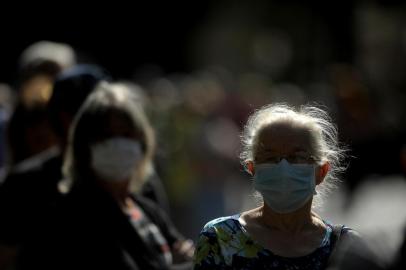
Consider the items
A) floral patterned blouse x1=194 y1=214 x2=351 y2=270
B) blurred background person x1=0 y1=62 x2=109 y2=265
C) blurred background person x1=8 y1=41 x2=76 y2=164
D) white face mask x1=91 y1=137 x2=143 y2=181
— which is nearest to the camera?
floral patterned blouse x1=194 y1=214 x2=351 y2=270

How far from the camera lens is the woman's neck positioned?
3736 mm

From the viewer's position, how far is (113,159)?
16.2 feet

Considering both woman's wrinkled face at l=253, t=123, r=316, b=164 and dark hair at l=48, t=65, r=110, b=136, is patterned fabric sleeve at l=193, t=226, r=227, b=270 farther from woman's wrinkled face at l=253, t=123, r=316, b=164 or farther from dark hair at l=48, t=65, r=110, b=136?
dark hair at l=48, t=65, r=110, b=136

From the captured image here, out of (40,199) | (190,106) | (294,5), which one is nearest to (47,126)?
(40,199)

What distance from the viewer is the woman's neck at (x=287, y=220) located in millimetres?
3736

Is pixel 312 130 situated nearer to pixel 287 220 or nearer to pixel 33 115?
pixel 287 220

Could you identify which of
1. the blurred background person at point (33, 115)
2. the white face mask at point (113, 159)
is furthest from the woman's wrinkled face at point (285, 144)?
the blurred background person at point (33, 115)

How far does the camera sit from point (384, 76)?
1888cm

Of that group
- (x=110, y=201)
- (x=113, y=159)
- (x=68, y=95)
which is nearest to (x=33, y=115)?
(x=68, y=95)

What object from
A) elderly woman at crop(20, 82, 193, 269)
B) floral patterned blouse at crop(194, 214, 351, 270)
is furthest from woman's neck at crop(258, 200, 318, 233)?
elderly woman at crop(20, 82, 193, 269)

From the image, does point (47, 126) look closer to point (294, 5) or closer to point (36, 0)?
point (36, 0)

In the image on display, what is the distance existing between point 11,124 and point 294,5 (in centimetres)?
2026

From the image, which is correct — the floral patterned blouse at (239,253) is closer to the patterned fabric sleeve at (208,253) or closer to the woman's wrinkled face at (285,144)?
the patterned fabric sleeve at (208,253)

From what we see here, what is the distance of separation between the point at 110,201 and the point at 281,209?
1328 millimetres
